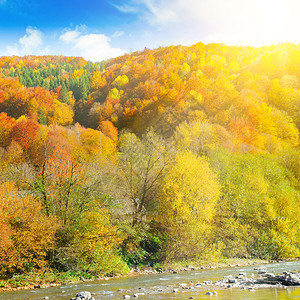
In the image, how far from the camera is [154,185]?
3919 centimetres

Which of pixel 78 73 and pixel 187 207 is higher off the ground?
pixel 78 73

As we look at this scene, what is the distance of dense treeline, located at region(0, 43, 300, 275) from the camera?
27.3 metres

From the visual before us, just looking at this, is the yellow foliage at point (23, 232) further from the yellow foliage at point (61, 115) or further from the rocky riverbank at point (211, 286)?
the yellow foliage at point (61, 115)

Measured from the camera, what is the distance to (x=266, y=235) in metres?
39.1

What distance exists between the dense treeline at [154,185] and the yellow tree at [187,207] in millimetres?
118

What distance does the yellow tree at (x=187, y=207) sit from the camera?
35.1m

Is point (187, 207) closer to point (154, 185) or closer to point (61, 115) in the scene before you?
point (154, 185)

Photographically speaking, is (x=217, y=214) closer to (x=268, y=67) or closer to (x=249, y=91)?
(x=249, y=91)

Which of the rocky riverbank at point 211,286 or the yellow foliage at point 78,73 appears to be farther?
the yellow foliage at point 78,73

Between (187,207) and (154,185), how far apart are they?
207 inches

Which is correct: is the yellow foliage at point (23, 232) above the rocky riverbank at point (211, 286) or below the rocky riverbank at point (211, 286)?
above

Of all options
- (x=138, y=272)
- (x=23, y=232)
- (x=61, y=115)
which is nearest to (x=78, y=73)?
(x=61, y=115)

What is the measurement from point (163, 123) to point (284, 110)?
37435mm

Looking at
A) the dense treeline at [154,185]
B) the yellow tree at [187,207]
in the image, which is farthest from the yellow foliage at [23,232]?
the yellow tree at [187,207]
